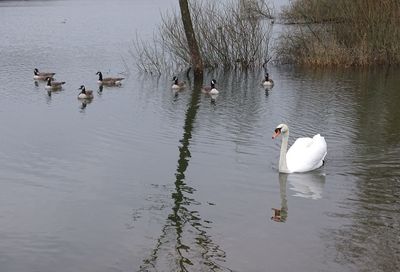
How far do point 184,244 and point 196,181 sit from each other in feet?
10.4

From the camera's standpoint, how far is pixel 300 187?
12266 mm

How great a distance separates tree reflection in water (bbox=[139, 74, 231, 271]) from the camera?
347 inches

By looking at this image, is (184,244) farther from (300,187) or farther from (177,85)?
(177,85)

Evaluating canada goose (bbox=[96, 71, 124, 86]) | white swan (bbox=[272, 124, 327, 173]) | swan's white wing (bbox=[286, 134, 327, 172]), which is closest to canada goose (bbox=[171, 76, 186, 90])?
canada goose (bbox=[96, 71, 124, 86])

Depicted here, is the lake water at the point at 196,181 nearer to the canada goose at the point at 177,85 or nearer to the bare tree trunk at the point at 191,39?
the canada goose at the point at 177,85

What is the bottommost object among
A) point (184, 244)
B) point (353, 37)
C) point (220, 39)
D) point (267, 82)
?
point (184, 244)

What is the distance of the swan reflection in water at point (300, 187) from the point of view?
35.5ft

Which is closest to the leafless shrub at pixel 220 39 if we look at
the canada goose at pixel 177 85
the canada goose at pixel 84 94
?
the canada goose at pixel 177 85

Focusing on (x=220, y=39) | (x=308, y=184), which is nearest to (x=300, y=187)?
(x=308, y=184)

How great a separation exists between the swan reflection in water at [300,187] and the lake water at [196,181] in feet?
0.13

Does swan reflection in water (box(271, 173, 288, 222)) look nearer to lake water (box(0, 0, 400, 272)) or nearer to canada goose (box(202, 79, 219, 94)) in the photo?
lake water (box(0, 0, 400, 272))

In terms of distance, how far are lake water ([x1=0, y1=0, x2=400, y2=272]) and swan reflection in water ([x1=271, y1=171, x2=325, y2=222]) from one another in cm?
4

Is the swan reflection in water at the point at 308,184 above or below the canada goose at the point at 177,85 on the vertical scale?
below

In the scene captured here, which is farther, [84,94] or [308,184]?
[84,94]
